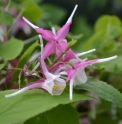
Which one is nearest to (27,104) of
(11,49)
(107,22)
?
(11,49)

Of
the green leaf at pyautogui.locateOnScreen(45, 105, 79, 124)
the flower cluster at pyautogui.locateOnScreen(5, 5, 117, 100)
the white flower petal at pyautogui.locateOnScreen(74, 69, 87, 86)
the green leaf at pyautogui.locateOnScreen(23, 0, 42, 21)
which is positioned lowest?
the green leaf at pyautogui.locateOnScreen(45, 105, 79, 124)

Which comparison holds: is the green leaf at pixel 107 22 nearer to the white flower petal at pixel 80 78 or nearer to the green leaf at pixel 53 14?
the white flower petal at pixel 80 78

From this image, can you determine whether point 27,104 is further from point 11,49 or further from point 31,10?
point 31,10

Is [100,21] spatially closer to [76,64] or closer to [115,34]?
[115,34]

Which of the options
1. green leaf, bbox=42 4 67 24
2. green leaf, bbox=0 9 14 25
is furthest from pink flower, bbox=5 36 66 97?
green leaf, bbox=42 4 67 24

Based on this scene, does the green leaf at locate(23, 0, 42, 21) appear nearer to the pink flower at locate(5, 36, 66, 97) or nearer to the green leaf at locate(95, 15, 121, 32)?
the green leaf at locate(95, 15, 121, 32)

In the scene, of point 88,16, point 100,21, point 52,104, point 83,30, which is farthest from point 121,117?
point 88,16
